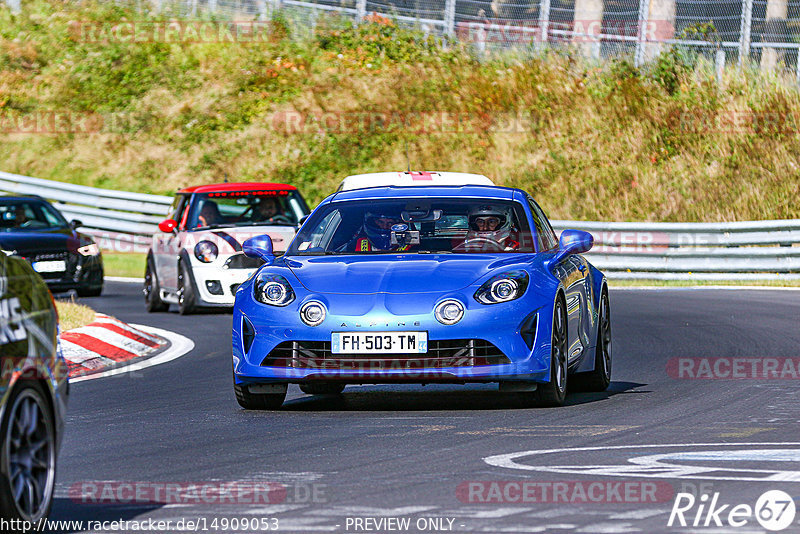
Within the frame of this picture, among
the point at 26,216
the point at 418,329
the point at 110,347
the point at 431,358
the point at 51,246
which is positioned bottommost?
the point at 51,246

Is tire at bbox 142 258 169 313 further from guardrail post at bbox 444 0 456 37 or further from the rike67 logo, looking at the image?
guardrail post at bbox 444 0 456 37

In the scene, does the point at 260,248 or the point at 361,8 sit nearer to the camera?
the point at 260,248

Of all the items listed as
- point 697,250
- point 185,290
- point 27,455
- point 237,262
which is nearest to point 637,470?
point 27,455

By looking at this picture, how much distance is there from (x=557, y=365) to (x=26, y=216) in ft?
45.4

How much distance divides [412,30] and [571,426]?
28618mm

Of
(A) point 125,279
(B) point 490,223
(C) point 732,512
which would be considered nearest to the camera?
(C) point 732,512

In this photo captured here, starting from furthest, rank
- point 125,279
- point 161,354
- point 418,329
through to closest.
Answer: point 125,279 < point 161,354 < point 418,329

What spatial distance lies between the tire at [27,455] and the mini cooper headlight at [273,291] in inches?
141

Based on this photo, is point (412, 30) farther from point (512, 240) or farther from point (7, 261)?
point (7, 261)

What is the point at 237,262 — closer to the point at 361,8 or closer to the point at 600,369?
the point at 600,369

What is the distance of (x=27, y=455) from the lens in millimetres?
5688

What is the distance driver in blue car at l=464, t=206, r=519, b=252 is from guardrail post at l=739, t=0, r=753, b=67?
69.2 ft

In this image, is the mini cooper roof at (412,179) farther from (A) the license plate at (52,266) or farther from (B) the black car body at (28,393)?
(B) the black car body at (28,393)

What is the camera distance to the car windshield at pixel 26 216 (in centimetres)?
2158
